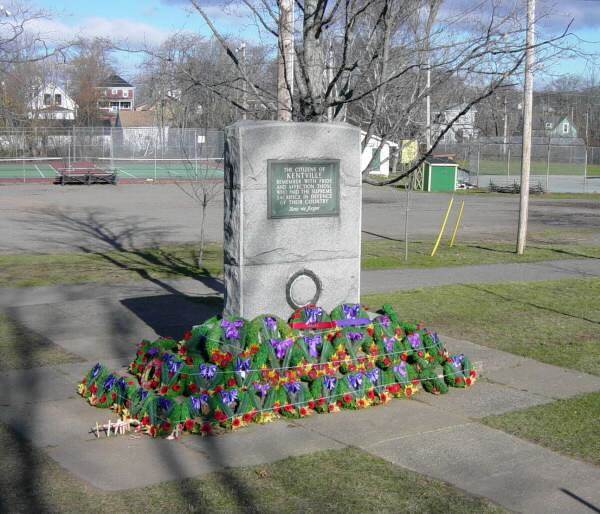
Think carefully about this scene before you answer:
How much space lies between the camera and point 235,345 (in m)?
7.66

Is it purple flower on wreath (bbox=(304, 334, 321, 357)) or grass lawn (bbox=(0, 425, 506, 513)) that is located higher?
purple flower on wreath (bbox=(304, 334, 321, 357))

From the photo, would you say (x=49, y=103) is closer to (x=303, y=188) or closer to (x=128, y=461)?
(x=303, y=188)

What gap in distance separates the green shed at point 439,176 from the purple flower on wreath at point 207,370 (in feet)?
126

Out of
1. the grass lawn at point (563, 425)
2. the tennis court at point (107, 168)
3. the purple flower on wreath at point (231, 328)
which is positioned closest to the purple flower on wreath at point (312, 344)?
the purple flower on wreath at point (231, 328)

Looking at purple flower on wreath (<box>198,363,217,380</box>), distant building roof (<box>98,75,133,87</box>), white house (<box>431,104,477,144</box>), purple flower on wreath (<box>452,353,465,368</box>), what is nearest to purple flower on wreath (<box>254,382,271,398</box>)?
purple flower on wreath (<box>198,363,217,380</box>)

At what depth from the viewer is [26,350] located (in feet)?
31.4

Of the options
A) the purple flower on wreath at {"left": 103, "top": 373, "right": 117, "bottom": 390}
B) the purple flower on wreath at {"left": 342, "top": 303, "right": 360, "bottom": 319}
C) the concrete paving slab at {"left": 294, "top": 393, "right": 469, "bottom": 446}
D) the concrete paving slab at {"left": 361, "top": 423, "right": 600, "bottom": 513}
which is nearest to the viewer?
the concrete paving slab at {"left": 361, "top": 423, "right": 600, "bottom": 513}

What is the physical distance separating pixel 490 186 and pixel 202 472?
137 feet

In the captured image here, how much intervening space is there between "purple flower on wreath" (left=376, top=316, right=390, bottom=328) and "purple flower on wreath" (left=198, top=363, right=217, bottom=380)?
1846 millimetres

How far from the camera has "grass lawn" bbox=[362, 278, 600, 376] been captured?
9.92 metres

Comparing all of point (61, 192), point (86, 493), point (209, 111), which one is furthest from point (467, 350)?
point (61, 192)

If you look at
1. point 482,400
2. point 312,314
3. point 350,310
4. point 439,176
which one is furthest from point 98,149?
point 482,400

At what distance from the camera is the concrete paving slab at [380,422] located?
6.79m

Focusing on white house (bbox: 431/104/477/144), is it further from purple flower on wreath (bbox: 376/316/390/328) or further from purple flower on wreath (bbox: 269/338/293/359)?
purple flower on wreath (bbox: 269/338/293/359)
